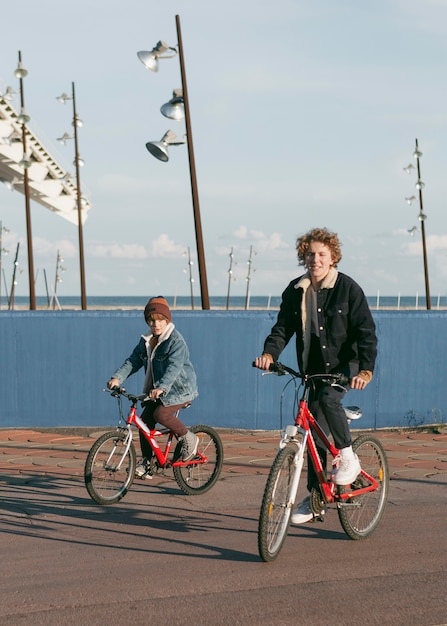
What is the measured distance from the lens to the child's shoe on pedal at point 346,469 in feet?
19.9

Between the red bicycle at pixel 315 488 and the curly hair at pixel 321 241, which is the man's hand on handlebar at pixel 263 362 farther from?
the curly hair at pixel 321 241

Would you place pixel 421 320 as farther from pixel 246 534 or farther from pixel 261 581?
pixel 261 581

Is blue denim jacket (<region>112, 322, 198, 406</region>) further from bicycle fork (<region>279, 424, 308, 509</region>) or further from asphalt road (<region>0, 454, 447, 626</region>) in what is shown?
bicycle fork (<region>279, 424, 308, 509</region>)

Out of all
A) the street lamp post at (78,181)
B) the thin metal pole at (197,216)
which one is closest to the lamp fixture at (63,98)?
the street lamp post at (78,181)

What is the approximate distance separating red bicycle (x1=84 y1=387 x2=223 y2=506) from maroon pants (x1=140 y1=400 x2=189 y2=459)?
0.22 ft

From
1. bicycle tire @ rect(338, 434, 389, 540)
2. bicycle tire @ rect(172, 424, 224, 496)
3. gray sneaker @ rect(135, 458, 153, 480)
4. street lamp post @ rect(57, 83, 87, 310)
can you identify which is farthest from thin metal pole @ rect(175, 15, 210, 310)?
street lamp post @ rect(57, 83, 87, 310)

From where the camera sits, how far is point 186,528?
6730 millimetres

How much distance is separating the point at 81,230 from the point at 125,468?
32.1 metres

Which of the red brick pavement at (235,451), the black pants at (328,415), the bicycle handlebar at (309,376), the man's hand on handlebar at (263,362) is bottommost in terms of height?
the red brick pavement at (235,451)

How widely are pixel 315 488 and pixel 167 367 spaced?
6.44ft

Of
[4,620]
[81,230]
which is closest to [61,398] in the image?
[4,620]

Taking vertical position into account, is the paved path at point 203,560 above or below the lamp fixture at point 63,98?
below

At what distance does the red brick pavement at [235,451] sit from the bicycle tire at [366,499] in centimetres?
227

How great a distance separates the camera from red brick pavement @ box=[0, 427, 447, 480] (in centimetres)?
923
